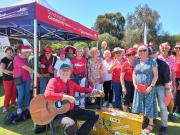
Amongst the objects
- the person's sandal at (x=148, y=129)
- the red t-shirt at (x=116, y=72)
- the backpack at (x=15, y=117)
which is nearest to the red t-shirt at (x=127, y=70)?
the red t-shirt at (x=116, y=72)

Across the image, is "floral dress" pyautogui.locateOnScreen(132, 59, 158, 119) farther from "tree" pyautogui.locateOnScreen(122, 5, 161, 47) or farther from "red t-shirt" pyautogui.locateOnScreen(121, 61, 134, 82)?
"tree" pyautogui.locateOnScreen(122, 5, 161, 47)

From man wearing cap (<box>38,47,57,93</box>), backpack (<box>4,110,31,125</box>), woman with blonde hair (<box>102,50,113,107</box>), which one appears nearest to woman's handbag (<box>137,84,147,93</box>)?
woman with blonde hair (<box>102,50,113,107</box>)

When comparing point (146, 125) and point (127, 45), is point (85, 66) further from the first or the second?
point (127, 45)

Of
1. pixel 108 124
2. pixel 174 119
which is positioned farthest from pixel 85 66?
pixel 174 119

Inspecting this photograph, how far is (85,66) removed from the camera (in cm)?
659

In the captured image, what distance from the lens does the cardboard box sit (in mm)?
4746

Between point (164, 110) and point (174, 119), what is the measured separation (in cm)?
122

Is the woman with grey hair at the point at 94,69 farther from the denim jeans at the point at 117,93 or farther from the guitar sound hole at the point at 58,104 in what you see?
the guitar sound hole at the point at 58,104

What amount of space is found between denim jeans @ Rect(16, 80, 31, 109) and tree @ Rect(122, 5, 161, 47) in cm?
3781

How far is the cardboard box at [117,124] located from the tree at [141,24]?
128 feet

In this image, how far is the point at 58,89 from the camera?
4504 millimetres

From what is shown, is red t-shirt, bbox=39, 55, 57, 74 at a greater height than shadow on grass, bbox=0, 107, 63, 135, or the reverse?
red t-shirt, bbox=39, 55, 57, 74

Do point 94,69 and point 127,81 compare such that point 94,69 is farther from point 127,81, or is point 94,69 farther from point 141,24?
point 141,24

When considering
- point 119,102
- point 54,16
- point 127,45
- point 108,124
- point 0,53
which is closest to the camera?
point 108,124
